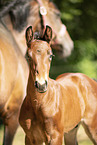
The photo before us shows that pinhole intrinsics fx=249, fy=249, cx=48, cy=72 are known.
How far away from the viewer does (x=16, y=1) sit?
13.6 ft

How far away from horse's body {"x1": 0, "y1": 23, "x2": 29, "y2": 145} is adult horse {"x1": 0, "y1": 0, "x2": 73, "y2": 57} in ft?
1.49

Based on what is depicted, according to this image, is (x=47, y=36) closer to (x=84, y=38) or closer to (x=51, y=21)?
(x=51, y=21)

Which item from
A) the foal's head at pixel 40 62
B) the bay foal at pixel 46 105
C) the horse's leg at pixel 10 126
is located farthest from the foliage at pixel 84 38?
the foal's head at pixel 40 62

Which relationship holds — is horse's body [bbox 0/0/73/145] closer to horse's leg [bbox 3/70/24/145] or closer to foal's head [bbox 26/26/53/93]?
horse's leg [bbox 3/70/24/145]

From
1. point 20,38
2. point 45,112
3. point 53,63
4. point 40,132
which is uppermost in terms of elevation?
point 20,38

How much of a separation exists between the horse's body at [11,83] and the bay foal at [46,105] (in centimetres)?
78

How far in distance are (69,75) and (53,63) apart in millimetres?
6919

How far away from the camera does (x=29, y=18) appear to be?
4109mm

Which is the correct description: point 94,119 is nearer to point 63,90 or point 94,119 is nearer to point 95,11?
point 63,90

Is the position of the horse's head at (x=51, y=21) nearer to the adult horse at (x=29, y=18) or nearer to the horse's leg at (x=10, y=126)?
the adult horse at (x=29, y=18)

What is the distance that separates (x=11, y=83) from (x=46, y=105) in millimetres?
1046

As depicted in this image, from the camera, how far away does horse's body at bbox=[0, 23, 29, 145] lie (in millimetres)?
Answer: 3043

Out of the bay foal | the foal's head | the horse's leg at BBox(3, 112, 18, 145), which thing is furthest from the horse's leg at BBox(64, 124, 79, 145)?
the foal's head

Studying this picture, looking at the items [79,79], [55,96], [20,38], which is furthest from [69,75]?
[20,38]
